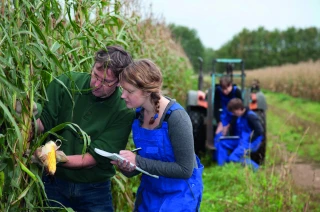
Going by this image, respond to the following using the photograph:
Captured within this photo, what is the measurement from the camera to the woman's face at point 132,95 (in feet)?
7.70

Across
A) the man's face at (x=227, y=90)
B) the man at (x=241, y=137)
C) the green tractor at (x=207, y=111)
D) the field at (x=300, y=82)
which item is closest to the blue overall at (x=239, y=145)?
the man at (x=241, y=137)

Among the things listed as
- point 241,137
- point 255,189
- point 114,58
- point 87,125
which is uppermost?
point 114,58

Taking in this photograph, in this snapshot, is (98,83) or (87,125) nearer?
(98,83)

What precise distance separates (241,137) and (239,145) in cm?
14

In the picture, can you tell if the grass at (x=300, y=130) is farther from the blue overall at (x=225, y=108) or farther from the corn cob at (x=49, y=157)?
the corn cob at (x=49, y=157)

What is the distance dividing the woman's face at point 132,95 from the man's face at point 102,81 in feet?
0.43

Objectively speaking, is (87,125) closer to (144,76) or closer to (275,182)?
(144,76)

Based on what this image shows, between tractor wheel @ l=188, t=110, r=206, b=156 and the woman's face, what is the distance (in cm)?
461

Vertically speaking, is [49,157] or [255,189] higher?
[49,157]

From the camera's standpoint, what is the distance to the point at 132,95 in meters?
2.36

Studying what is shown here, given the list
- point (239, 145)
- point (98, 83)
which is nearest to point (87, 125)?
point (98, 83)

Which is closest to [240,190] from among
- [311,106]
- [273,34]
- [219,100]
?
[219,100]

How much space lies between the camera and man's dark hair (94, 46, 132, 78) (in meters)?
2.43

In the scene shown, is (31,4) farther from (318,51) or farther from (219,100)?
(318,51)
